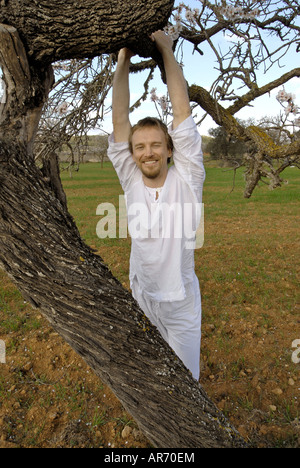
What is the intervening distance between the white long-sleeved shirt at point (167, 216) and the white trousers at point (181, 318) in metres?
0.15

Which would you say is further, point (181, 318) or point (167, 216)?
point (181, 318)

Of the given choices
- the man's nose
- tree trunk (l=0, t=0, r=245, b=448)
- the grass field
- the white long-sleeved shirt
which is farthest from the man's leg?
the man's nose

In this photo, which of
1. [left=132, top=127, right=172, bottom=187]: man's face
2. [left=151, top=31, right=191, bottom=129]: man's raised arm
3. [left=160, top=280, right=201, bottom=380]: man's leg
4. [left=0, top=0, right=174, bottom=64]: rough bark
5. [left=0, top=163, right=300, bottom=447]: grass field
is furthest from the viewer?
[left=0, top=163, right=300, bottom=447]: grass field

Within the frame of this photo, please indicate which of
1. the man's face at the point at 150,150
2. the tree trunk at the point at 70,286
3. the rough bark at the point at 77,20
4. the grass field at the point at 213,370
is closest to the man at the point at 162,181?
the man's face at the point at 150,150

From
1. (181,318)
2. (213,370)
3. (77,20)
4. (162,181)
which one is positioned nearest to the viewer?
(77,20)

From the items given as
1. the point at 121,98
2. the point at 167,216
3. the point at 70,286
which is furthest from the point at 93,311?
the point at 121,98

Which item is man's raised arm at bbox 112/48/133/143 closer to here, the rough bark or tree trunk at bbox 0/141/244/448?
the rough bark

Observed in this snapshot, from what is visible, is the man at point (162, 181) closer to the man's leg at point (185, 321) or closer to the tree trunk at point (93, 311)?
the man's leg at point (185, 321)

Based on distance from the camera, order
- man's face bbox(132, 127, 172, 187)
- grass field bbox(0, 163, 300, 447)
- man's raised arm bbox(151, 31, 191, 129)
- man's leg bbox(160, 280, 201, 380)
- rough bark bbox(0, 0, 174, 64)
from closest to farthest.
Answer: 1. rough bark bbox(0, 0, 174, 64)
2. man's raised arm bbox(151, 31, 191, 129)
3. man's face bbox(132, 127, 172, 187)
4. man's leg bbox(160, 280, 201, 380)
5. grass field bbox(0, 163, 300, 447)

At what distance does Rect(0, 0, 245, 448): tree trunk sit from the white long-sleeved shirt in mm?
368

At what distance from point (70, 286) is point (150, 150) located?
0.99 metres

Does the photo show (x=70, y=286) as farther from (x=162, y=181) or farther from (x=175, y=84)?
(x=175, y=84)

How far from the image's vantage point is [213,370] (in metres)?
3.42

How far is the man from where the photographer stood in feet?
6.43
